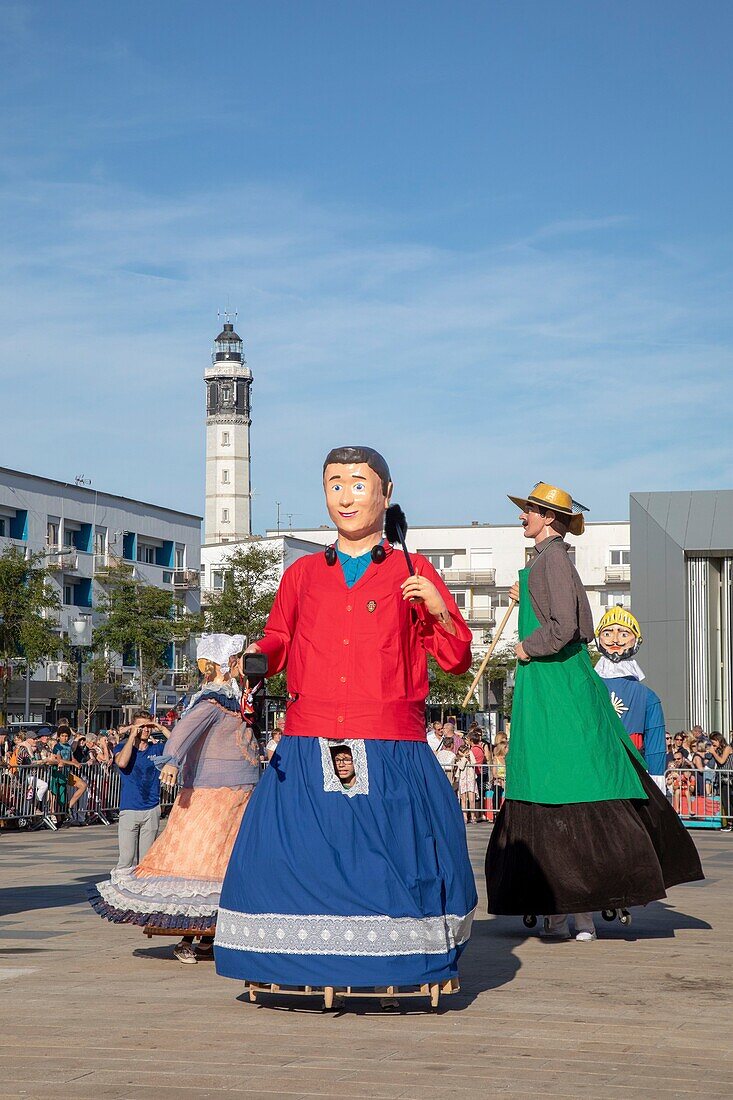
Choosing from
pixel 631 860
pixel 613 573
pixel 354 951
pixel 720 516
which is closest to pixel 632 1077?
pixel 354 951

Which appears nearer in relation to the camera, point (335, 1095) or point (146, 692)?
point (335, 1095)

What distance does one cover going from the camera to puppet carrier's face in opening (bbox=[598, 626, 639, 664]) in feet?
33.8

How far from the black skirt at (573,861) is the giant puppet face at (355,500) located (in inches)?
92.7

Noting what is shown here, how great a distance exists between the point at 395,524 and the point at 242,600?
136ft

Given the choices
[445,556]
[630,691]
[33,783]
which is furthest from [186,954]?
[445,556]

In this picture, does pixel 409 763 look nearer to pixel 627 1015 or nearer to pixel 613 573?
pixel 627 1015

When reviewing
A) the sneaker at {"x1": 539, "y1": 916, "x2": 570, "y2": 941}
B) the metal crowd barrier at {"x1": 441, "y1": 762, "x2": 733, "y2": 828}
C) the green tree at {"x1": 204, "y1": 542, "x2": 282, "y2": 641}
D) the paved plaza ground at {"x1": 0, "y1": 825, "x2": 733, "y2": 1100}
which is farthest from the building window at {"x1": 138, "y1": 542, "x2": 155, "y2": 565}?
the sneaker at {"x1": 539, "y1": 916, "x2": 570, "y2": 941}

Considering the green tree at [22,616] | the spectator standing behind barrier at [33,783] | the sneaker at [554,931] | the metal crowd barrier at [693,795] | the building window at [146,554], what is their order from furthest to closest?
the building window at [146,554], the green tree at [22,616], the metal crowd barrier at [693,795], the spectator standing behind barrier at [33,783], the sneaker at [554,931]

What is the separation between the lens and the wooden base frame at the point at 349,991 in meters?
6.27

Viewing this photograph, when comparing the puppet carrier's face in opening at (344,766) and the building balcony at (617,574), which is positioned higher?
the building balcony at (617,574)

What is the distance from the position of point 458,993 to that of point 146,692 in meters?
44.7

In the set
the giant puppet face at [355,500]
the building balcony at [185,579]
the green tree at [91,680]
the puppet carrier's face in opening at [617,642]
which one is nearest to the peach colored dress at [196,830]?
the giant puppet face at [355,500]

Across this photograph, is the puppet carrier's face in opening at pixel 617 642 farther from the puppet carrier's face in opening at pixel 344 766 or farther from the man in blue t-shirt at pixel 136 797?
the puppet carrier's face in opening at pixel 344 766

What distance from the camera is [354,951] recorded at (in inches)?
242
